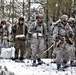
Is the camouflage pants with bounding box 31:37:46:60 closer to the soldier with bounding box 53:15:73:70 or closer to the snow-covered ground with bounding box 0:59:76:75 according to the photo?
the snow-covered ground with bounding box 0:59:76:75

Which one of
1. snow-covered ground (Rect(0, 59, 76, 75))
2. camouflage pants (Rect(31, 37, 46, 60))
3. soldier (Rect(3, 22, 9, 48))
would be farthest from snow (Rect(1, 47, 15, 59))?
camouflage pants (Rect(31, 37, 46, 60))

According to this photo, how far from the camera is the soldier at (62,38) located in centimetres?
1353

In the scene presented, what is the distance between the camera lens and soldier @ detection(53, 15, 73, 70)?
13.5 m

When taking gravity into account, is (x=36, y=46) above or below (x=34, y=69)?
above

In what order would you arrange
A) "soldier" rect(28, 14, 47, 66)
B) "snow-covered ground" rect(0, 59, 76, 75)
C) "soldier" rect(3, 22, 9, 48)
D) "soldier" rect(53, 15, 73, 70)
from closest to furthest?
"snow-covered ground" rect(0, 59, 76, 75), "soldier" rect(53, 15, 73, 70), "soldier" rect(28, 14, 47, 66), "soldier" rect(3, 22, 9, 48)

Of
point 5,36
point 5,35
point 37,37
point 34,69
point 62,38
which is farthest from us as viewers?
point 5,36

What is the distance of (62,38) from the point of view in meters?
13.6

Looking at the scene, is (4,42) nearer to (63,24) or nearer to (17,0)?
(63,24)

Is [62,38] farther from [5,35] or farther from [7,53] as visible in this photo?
[5,35]

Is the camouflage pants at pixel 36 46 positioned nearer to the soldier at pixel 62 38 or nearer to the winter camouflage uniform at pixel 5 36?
the soldier at pixel 62 38

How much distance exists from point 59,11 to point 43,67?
13.9 meters

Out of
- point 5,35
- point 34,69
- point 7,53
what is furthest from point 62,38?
point 5,35

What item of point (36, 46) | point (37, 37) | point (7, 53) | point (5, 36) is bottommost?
point (7, 53)

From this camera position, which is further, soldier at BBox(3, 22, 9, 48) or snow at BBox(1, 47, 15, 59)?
soldier at BBox(3, 22, 9, 48)
